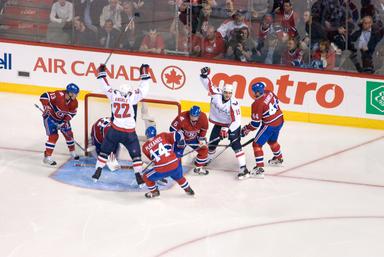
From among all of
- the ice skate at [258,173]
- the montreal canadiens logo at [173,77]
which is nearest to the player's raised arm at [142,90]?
the ice skate at [258,173]

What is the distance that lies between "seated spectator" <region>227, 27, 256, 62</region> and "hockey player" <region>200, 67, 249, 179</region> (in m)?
1.92

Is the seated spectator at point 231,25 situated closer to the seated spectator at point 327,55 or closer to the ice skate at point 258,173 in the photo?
the seated spectator at point 327,55

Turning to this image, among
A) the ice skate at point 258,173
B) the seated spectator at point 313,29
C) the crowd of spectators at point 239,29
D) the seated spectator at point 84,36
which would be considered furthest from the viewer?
the seated spectator at point 84,36

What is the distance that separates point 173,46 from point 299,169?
9.23 feet

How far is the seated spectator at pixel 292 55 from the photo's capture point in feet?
37.9

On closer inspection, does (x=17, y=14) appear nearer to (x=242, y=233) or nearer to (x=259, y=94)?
(x=259, y=94)

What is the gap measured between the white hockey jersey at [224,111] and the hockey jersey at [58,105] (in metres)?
1.45

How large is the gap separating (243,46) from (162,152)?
330cm

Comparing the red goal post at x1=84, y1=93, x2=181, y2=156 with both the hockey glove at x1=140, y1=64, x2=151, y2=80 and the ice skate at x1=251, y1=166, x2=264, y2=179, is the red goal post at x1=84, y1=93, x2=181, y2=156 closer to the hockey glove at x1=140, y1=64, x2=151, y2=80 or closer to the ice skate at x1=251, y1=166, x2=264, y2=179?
the hockey glove at x1=140, y1=64, x2=151, y2=80

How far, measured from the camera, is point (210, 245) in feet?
26.4

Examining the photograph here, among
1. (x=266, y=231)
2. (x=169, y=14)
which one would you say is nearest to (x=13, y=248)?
(x=266, y=231)

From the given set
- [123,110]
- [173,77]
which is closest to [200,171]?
[123,110]

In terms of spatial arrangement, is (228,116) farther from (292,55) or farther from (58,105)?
(292,55)

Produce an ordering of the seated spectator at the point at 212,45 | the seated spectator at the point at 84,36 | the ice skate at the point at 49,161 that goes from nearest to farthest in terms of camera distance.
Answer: the ice skate at the point at 49,161, the seated spectator at the point at 212,45, the seated spectator at the point at 84,36
